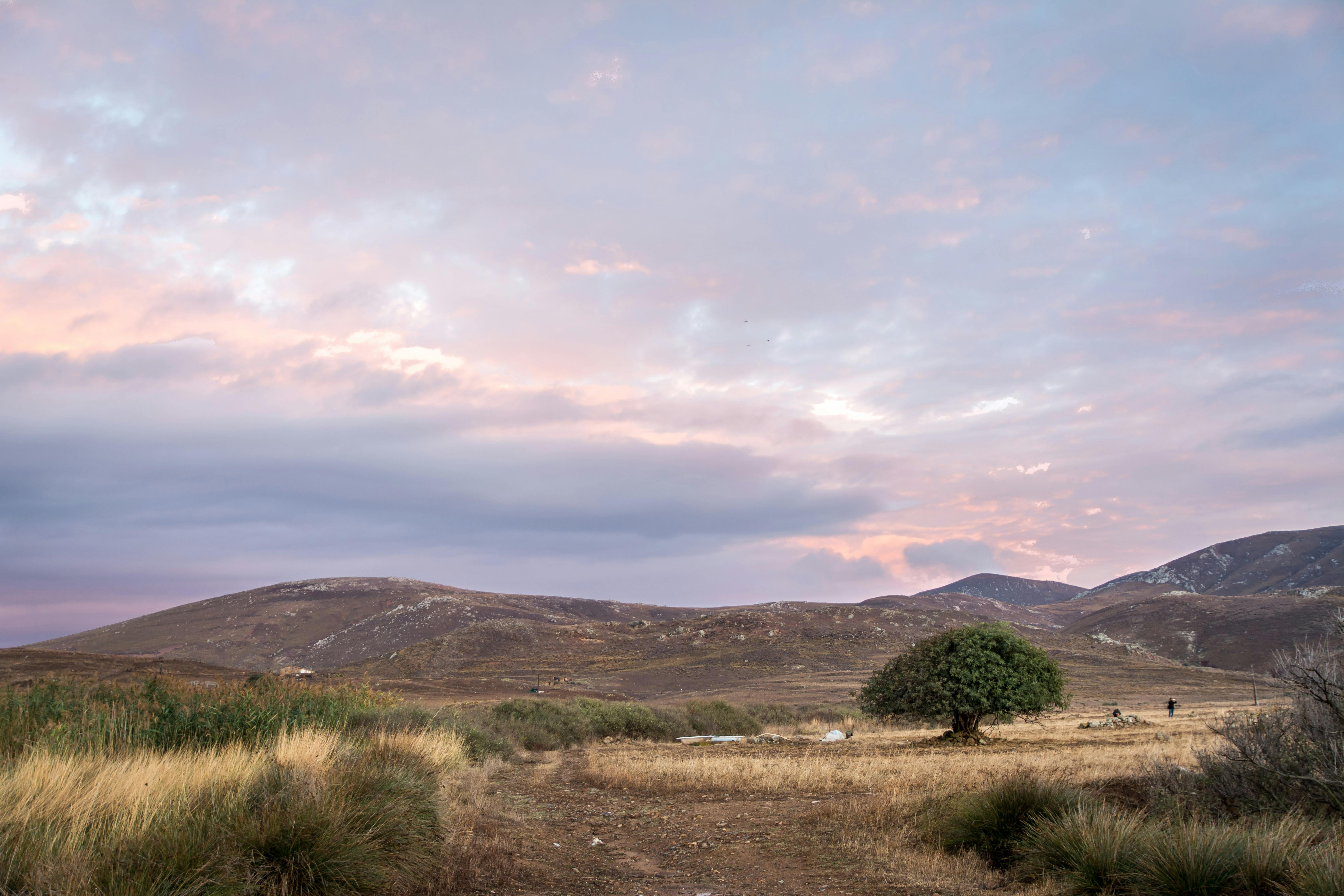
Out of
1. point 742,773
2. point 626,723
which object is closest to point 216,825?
point 742,773

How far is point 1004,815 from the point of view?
9.76 meters

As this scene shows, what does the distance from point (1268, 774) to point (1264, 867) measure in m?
3.54

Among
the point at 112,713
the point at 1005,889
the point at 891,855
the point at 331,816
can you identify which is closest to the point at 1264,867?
the point at 1005,889

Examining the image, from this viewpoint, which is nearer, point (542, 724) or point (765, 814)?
point (765, 814)

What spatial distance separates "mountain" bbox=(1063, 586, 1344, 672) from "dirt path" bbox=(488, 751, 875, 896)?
4184 inches

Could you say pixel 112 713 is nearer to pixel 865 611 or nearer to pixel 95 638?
pixel 865 611

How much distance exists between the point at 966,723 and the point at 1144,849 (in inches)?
886

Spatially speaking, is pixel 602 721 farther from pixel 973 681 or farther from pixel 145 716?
pixel 145 716

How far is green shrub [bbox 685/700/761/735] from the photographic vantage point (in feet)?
122

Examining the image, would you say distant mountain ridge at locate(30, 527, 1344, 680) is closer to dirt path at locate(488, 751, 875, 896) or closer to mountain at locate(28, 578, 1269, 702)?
mountain at locate(28, 578, 1269, 702)

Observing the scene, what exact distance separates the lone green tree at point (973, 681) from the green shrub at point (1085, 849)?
770 inches

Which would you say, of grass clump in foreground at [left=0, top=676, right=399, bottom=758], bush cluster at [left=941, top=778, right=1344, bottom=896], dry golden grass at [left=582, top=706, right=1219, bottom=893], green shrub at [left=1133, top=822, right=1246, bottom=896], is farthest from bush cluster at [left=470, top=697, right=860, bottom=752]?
green shrub at [left=1133, top=822, right=1246, bottom=896]

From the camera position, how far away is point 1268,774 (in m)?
9.23

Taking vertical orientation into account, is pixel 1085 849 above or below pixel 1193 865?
below
